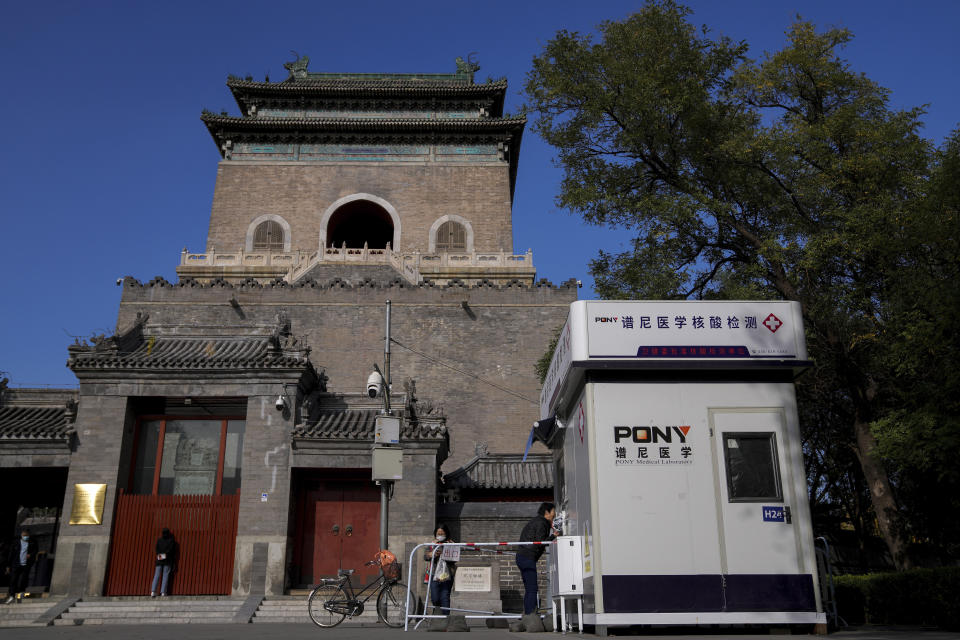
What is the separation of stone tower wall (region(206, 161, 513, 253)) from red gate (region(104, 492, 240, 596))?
72.9 feet

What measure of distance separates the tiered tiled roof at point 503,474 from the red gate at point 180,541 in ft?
19.2

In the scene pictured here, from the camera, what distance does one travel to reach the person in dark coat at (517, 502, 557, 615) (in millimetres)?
9344

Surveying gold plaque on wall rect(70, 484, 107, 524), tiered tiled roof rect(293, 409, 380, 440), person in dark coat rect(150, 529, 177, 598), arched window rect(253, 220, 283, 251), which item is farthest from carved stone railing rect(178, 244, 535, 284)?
person in dark coat rect(150, 529, 177, 598)

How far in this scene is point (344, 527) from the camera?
1525 centimetres

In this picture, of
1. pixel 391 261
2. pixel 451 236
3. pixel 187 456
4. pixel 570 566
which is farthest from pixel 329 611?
pixel 451 236

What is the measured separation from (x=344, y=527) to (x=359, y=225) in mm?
27710

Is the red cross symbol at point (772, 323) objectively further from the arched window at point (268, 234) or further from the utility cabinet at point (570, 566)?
the arched window at point (268, 234)

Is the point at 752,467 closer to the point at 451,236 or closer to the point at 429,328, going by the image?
the point at 429,328

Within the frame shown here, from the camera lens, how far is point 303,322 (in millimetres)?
28812

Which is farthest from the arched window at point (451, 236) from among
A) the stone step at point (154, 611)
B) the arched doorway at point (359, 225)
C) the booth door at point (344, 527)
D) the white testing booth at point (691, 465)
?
the white testing booth at point (691, 465)

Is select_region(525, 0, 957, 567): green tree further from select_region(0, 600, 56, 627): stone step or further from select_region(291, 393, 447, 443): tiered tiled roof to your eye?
select_region(0, 600, 56, 627): stone step

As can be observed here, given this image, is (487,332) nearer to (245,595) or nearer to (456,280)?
(456,280)

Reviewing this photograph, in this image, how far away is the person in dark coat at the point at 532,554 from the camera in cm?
934

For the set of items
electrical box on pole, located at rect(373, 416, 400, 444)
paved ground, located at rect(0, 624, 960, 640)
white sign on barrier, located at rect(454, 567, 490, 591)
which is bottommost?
paved ground, located at rect(0, 624, 960, 640)
